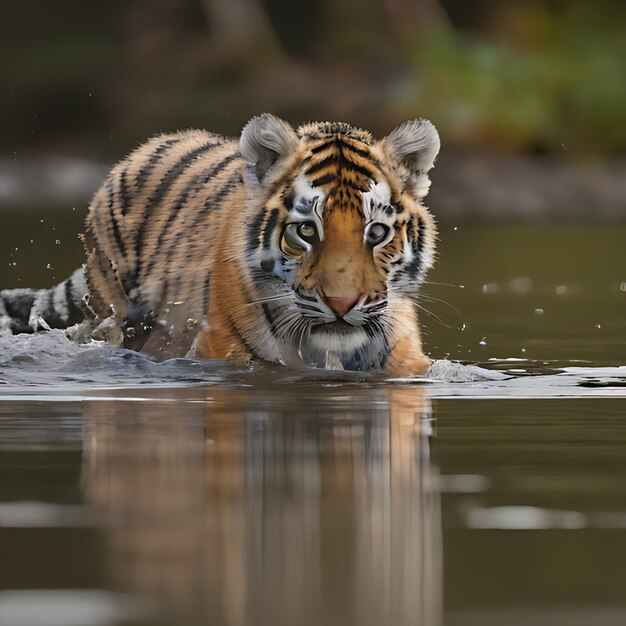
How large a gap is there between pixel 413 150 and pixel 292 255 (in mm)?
660

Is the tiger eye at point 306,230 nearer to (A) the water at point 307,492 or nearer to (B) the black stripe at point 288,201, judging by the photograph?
(B) the black stripe at point 288,201

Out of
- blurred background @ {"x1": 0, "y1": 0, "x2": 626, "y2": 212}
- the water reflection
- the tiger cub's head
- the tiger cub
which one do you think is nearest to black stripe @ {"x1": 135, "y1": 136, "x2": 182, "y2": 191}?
the tiger cub

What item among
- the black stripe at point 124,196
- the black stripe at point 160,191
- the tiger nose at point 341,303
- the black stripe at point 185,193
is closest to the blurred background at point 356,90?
the black stripe at point 124,196

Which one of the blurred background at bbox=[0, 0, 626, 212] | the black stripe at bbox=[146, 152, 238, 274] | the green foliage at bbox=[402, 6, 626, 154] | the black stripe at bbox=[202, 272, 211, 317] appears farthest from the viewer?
the green foliage at bbox=[402, 6, 626, 154]

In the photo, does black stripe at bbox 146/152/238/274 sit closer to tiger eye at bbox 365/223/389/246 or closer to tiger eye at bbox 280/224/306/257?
tiger eye at bbox 280/224/306/257

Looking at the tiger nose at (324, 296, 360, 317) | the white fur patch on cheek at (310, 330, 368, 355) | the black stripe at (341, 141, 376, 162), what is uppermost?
the black stripe at (341, 141, 376, 162)

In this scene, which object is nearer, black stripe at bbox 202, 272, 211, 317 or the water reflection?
the water reflection

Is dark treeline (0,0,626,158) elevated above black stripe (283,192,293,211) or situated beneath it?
elevated above

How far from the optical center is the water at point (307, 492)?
2.79m

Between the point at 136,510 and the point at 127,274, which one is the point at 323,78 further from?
the point at 136,510

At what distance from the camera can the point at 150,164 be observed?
7.62 meters

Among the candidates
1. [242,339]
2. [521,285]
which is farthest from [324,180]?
[521,285]

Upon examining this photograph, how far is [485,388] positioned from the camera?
5953 mm

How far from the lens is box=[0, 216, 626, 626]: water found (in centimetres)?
279
